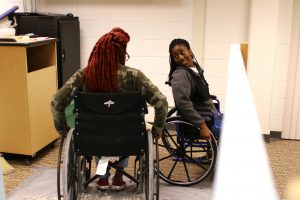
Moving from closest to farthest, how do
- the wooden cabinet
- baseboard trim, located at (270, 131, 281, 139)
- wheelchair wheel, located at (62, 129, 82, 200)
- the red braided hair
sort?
wheelchair wheel, located at (62, 129, 82, 200), the red braided hair, the wooden cabinet, baseboard trim, located at (270, 131, 281, 139)

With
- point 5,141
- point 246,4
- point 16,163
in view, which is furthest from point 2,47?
point 246,4

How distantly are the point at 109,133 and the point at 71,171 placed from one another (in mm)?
317

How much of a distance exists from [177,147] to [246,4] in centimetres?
173

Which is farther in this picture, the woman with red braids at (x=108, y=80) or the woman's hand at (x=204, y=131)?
the woman's hand at (x=204, y=131)

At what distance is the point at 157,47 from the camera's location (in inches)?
149

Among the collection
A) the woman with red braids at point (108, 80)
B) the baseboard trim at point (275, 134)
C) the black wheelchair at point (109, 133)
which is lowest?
the baseboard trim at point (275, 134)

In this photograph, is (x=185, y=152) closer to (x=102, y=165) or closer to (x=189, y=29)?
(x=102, y=165)

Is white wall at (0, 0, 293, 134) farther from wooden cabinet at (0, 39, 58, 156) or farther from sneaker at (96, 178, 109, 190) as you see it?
sneaker at (96, 178, 109, 190)

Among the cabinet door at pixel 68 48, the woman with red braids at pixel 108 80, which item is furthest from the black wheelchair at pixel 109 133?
the cabinet door at pixel 68 48

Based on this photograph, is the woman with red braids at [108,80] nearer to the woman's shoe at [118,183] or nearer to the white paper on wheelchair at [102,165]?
A: the white paper on wheelchair at [102,165]

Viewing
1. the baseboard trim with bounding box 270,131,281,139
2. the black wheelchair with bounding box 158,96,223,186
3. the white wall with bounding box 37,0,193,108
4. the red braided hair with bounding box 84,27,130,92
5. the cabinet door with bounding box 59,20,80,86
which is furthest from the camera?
the baseboard trim with bounding box 270,131,281,139

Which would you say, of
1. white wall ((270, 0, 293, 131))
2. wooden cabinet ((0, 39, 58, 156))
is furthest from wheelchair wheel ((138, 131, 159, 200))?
white wall ((270, 0, 293, 131))

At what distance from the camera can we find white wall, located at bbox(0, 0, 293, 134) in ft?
11.7

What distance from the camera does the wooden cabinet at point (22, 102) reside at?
281 cm
